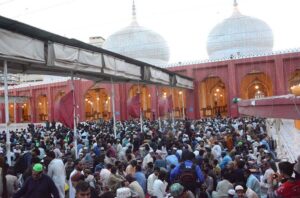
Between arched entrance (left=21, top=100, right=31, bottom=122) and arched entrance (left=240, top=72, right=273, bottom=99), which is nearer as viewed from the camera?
arched entrance (left=240, top=72, right=273, bottom=99)

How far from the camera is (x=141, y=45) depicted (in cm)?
3791

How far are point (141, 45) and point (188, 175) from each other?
33.0m

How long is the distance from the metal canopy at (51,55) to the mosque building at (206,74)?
1048cm

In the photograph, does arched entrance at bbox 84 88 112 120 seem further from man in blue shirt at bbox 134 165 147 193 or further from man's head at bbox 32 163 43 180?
man's head at bbox 32 163 43 180

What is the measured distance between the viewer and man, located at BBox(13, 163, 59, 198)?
5.03 meters

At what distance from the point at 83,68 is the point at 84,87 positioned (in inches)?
1046

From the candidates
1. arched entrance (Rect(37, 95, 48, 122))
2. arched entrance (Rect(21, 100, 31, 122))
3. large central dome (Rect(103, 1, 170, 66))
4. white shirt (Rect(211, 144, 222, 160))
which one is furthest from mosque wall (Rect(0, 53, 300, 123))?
arched entrance (Rect(21, 100, 31, 122))

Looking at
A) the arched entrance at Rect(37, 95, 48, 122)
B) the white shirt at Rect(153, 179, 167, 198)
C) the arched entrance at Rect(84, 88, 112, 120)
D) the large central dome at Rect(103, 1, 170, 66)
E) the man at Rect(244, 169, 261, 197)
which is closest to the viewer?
the white shirt at Rect(153, 179, 167, 198)

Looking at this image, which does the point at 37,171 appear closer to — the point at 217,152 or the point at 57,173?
the point at 57,173

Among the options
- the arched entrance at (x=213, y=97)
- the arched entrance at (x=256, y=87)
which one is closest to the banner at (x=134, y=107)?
the arched entrance at (x=213, y=97)

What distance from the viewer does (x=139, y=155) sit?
32.5 feet

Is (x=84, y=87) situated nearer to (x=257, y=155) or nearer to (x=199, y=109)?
(x=199, y=109)

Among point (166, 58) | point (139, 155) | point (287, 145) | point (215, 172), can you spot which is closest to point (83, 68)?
point (139, 155)

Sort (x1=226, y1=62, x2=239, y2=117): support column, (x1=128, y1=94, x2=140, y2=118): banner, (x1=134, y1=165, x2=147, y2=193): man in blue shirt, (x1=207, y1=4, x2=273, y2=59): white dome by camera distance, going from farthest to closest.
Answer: (x1=207, y1=4, x2=273, y2=59): white dome, (x1=226, y1=62, x2=239, y2=117): support column, (x1=128, y1=94, x2=140, y2=118): banner, (x1=134, y1=165, x2=147, y2=193): man in blue shirt
